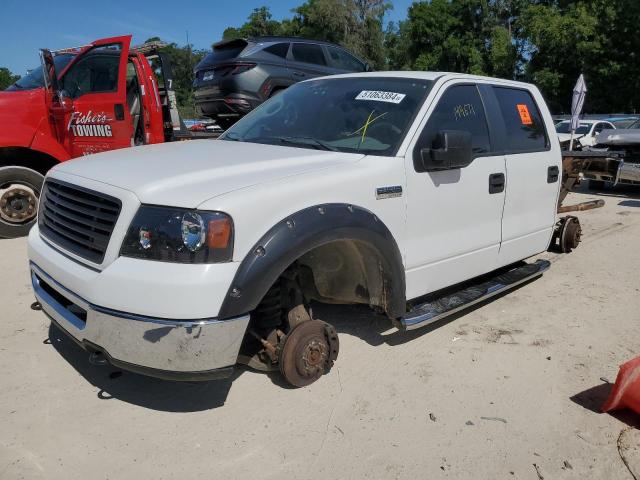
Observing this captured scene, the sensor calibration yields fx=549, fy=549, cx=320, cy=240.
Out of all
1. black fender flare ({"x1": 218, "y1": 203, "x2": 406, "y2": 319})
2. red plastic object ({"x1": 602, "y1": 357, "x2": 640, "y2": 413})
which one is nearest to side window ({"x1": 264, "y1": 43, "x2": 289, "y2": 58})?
black fender flare ({"x1": 218, "y1": 203, "x2": 406, "y2": 319})

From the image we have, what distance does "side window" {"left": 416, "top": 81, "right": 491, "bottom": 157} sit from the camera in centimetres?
364

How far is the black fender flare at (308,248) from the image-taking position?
259cm

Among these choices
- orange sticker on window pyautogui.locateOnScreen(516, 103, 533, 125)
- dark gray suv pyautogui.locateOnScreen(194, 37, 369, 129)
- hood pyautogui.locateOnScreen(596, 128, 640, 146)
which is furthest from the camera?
hood pyautogui.locateOnScreen(596, 128, 640, 146)

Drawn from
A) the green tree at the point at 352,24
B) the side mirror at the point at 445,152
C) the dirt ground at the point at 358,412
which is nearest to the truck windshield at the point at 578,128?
the dirt ground at the point at 358,412

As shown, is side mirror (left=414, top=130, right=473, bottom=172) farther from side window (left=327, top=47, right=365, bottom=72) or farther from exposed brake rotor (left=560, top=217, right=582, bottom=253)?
side window (left=327, top=47, right=365, bottom=72)

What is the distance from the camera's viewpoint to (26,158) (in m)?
6.81

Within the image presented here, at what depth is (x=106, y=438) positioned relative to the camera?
2758 mm

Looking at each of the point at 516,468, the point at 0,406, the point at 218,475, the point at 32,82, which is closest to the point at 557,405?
the point at 516,468

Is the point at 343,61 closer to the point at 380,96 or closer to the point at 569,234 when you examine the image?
the point at 569,234

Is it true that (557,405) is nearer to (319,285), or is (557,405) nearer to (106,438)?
(319,285)

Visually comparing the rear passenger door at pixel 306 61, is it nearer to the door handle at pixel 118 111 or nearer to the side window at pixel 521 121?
the door handle at pixel 118 111

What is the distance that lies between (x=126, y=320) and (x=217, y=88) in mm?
7214

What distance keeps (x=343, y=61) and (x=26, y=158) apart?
621 centimetres

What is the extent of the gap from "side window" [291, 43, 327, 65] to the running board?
646 centimetres
